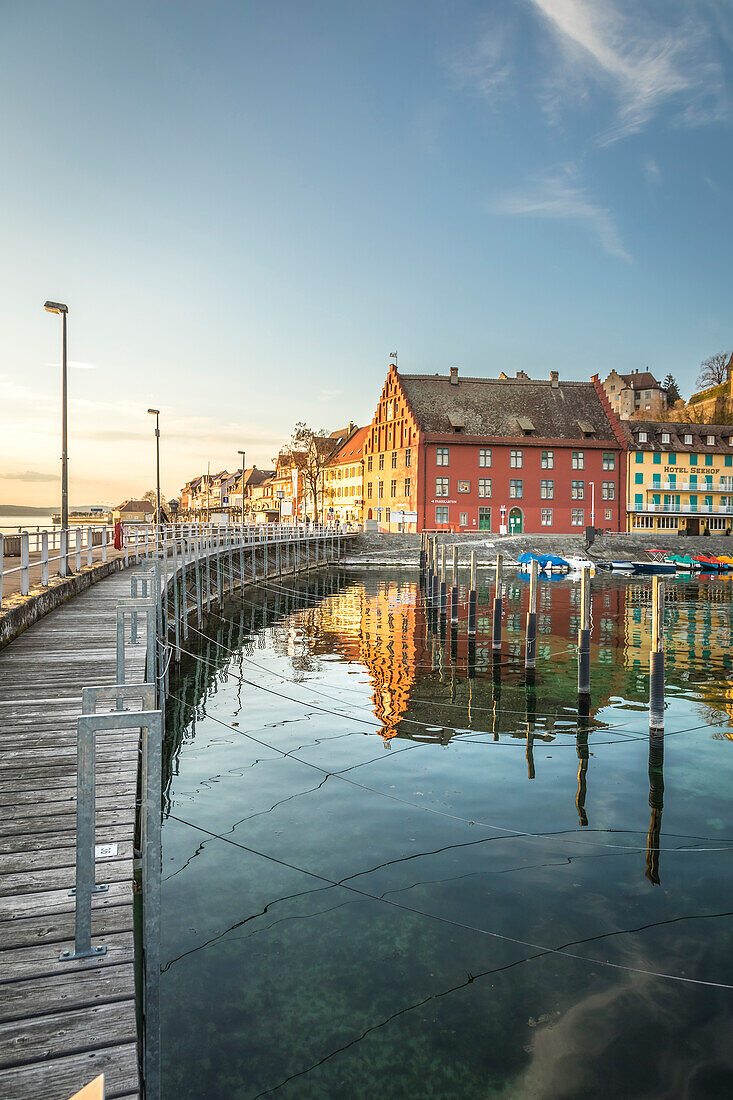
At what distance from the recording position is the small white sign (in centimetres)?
554

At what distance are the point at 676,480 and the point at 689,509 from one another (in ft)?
11.0

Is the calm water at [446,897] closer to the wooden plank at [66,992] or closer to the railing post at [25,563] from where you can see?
the wooden plank at [66,992]

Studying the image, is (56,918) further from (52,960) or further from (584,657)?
(584,657)

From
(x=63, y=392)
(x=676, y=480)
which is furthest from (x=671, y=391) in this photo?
(x=63, y=392)

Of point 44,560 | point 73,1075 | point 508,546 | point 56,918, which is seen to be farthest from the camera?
point 508,546

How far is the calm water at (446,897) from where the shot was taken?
222 inches

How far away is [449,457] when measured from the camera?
69.6 m

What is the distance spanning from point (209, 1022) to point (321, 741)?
7994 millimetres

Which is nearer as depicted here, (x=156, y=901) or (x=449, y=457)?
(x=156, y=901)

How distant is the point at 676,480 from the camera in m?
77.4

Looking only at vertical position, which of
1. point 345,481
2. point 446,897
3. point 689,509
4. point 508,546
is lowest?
point 446,897

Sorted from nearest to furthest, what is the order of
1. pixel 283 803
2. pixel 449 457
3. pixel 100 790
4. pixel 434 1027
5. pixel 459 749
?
pixel 434 1027
pixel 100 790
pixel 283 803
pixel 459 749
pixel 449 457

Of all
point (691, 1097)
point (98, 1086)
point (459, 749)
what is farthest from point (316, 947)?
point (459, 749)

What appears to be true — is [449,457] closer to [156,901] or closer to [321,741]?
[321,741]
